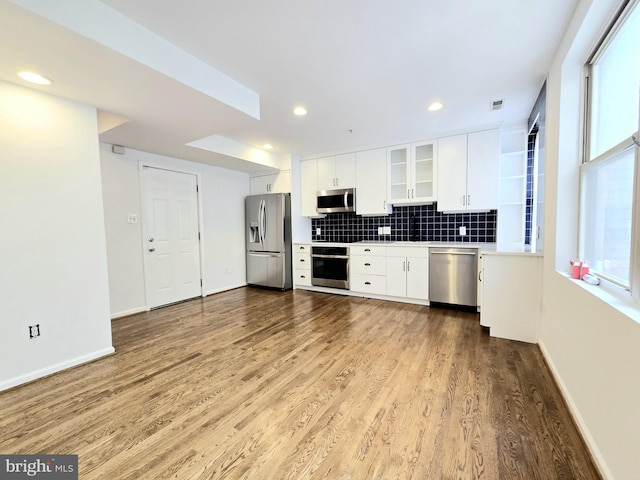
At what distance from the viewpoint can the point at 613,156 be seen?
148cm

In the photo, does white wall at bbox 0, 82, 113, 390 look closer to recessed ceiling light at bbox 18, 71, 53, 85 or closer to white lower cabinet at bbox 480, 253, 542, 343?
recessed ceiling light at bbox 18, 71, 53, 85

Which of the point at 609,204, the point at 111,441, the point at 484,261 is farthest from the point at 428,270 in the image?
the point at 111,441

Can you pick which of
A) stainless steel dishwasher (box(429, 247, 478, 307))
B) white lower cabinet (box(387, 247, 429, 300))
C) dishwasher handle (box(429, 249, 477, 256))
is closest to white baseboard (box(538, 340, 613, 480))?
stainless steel dishwasher (box(429, 247, 478, 307))

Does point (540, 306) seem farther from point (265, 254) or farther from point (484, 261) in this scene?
point (265, 254)

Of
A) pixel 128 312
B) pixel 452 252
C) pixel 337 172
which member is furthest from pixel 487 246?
pixel 128 312

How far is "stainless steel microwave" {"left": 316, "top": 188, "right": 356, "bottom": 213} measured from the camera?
4553mm

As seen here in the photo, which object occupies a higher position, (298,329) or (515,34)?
(515,34)

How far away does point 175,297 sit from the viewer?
417cm

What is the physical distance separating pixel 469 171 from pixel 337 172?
2.02 meters

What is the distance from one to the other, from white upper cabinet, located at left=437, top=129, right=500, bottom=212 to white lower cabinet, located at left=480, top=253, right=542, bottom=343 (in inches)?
47.8

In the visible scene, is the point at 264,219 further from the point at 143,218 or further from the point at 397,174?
the point at 397,174

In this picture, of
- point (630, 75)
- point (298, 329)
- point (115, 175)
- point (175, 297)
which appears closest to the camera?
point (630, 75)

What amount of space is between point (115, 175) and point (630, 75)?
4688 millimetres

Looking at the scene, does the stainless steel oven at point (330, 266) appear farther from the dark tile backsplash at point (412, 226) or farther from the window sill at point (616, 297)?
the window sill at point (616, 297)
